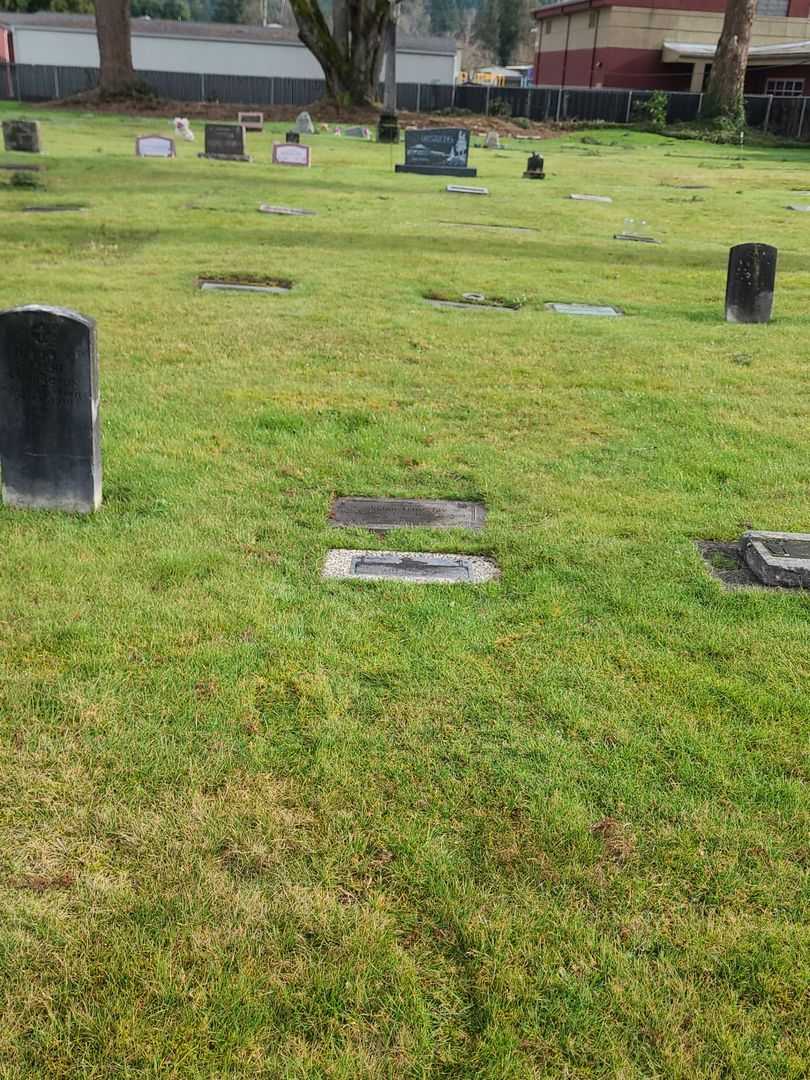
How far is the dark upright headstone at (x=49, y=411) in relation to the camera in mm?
4609

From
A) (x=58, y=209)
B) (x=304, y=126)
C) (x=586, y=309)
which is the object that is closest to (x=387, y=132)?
(x=304, y=126)

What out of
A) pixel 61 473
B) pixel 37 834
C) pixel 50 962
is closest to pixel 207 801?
pixel 37 834

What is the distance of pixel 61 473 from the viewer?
4918mm

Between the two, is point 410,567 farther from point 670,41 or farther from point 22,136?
point 670,41

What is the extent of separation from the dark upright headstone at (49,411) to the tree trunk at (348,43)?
36713 millimetres

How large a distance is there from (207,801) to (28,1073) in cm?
95

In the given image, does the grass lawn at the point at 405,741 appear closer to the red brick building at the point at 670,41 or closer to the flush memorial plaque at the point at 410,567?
the flush memorial plaque at the point at 410,567

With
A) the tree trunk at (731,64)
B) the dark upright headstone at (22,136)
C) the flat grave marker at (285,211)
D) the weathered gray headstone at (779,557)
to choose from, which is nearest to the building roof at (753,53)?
the tree trunk at (731,64)

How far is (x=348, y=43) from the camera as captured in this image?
129ft

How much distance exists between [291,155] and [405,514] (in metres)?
21.0

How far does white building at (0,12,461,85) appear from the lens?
5456 cm

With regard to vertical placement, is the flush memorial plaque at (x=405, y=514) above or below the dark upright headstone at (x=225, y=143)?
below

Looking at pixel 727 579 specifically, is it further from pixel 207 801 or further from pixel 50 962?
pixel 50 962

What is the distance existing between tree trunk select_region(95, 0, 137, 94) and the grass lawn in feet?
119
